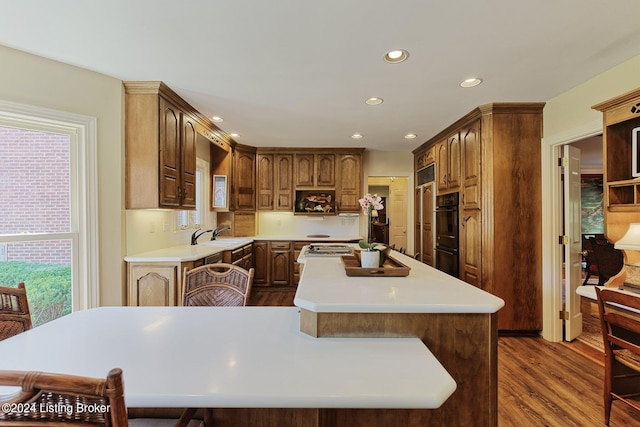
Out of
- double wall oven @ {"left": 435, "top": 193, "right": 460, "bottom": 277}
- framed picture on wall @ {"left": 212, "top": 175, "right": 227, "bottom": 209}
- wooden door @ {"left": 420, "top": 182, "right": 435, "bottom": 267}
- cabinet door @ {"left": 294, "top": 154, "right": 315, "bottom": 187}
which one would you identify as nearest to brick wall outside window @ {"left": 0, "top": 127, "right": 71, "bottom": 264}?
framed picture on wall @ {"left": 212, "top": 175, "right": 227, "bottom": 209}

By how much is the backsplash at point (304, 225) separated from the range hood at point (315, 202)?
32 cm

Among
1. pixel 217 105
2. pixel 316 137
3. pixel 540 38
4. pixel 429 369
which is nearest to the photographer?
pixel 429 369

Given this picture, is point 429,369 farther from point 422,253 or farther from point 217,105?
point 422,253

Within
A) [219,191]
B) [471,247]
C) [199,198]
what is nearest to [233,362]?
[471,247]

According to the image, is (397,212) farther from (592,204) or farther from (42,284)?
(42,284)

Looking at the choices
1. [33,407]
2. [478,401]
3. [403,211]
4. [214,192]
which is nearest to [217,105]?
[214,192]

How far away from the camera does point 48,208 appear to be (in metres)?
2.24

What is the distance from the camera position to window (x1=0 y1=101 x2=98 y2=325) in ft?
6.78

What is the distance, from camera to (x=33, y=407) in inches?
22.0

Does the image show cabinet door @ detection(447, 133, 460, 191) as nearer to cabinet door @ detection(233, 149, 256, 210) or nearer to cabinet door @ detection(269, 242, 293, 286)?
cabinet door @ detection(269, 242, 293, 286)

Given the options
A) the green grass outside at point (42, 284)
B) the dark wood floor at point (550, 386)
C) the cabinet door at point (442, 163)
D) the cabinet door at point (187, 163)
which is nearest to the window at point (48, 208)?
the green grass outside at point (42, 284)

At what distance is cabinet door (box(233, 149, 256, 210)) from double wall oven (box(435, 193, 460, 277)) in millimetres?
2997

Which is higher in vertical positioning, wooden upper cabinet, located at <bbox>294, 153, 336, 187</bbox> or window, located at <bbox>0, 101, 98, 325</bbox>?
wooden upper cabinet, located at <bbox>294, 153, 336, 187</bbox>

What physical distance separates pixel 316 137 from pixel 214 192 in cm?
182
